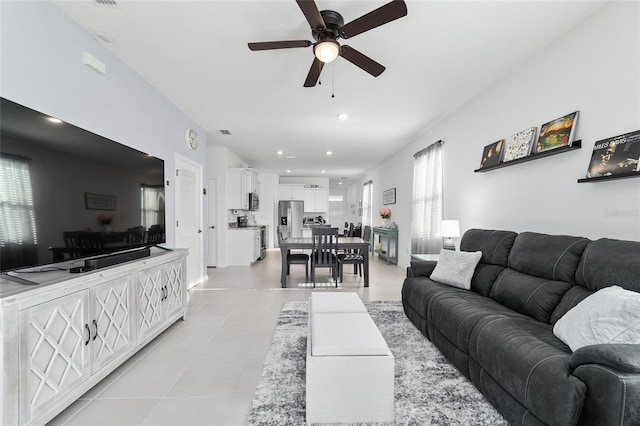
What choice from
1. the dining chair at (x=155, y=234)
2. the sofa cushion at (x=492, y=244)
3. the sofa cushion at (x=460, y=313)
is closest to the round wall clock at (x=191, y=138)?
the dining chair at (x=155, y=234)

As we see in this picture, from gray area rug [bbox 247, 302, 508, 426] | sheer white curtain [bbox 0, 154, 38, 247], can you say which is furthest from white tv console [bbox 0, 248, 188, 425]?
gray area rug [bbox 247, 302, 508, 426]

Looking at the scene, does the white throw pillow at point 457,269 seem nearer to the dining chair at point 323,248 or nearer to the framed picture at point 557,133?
the framed picture at point 557,133

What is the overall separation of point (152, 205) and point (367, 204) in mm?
7899

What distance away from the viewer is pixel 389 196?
744 centimetres

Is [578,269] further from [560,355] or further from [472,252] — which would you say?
[472,252]

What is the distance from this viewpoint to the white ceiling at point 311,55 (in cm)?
210

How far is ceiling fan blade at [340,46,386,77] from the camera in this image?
210 centimetres

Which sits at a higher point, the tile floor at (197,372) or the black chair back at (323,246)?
the black chair back at (323,246)

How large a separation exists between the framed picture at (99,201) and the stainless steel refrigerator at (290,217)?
7622 mm

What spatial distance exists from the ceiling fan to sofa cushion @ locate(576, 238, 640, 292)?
190 cm

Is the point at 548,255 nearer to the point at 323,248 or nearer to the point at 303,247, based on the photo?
the point at 323,248

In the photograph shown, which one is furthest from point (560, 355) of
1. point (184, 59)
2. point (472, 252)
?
point (184, 59)

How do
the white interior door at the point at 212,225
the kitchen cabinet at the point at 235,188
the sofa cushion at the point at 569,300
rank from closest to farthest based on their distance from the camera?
1. the sofa cushion at the point at 569,300
2. the white interior door at the point at 212,225
3. the kitchen cabinet at the point at 235,188

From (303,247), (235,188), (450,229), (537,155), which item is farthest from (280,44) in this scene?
(235,188)
